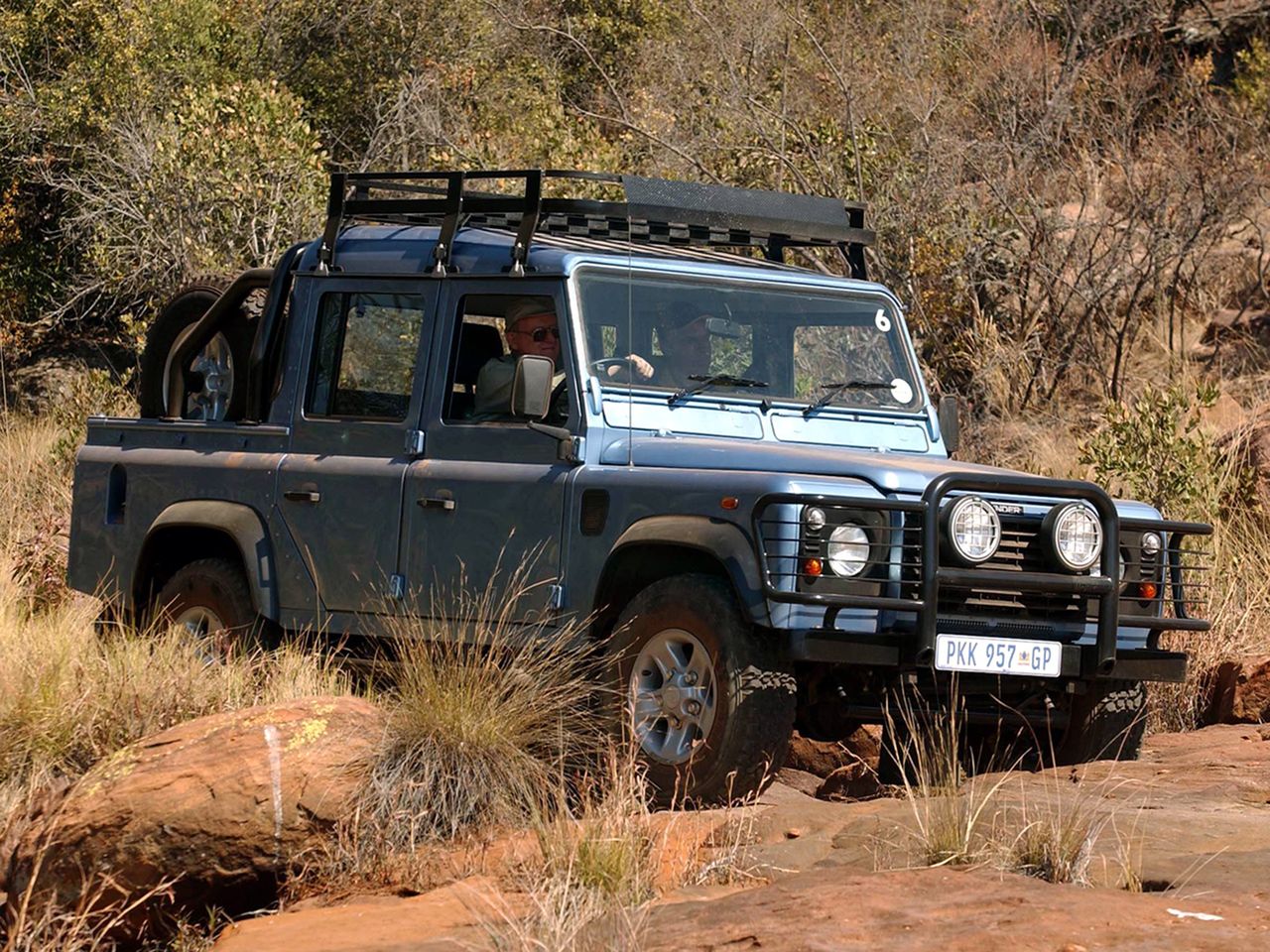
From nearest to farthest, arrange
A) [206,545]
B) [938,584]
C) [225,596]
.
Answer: [938,584], [225,596], [206,545]

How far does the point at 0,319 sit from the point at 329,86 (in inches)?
159

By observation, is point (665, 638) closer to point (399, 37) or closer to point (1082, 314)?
point (1082, 314)

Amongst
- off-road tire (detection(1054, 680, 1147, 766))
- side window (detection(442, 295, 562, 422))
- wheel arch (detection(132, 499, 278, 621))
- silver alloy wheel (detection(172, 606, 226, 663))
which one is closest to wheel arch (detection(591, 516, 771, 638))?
side window (detection(442, 295, 562, 422))

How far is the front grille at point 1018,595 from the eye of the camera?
586cm

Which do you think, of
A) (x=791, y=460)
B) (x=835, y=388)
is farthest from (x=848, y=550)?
(x=835, y=388)

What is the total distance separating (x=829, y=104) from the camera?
17219 millimetres

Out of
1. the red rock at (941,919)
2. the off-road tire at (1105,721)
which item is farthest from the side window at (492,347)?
the red rock at (941,919)

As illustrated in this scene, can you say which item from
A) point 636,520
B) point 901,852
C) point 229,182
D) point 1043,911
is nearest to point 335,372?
point 636,520

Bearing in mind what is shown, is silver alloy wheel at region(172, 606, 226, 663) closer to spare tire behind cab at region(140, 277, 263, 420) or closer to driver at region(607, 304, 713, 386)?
spare tire behind cab at region(140, 277, 263, 420)

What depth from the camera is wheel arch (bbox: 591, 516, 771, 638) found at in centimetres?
571

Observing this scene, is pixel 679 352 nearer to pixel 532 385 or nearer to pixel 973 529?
pixel 532 385

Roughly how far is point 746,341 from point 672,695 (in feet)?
5.48

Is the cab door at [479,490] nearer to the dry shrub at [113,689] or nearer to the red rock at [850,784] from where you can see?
the dry shrub at [113,689]

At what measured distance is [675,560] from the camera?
6172 millimetres
